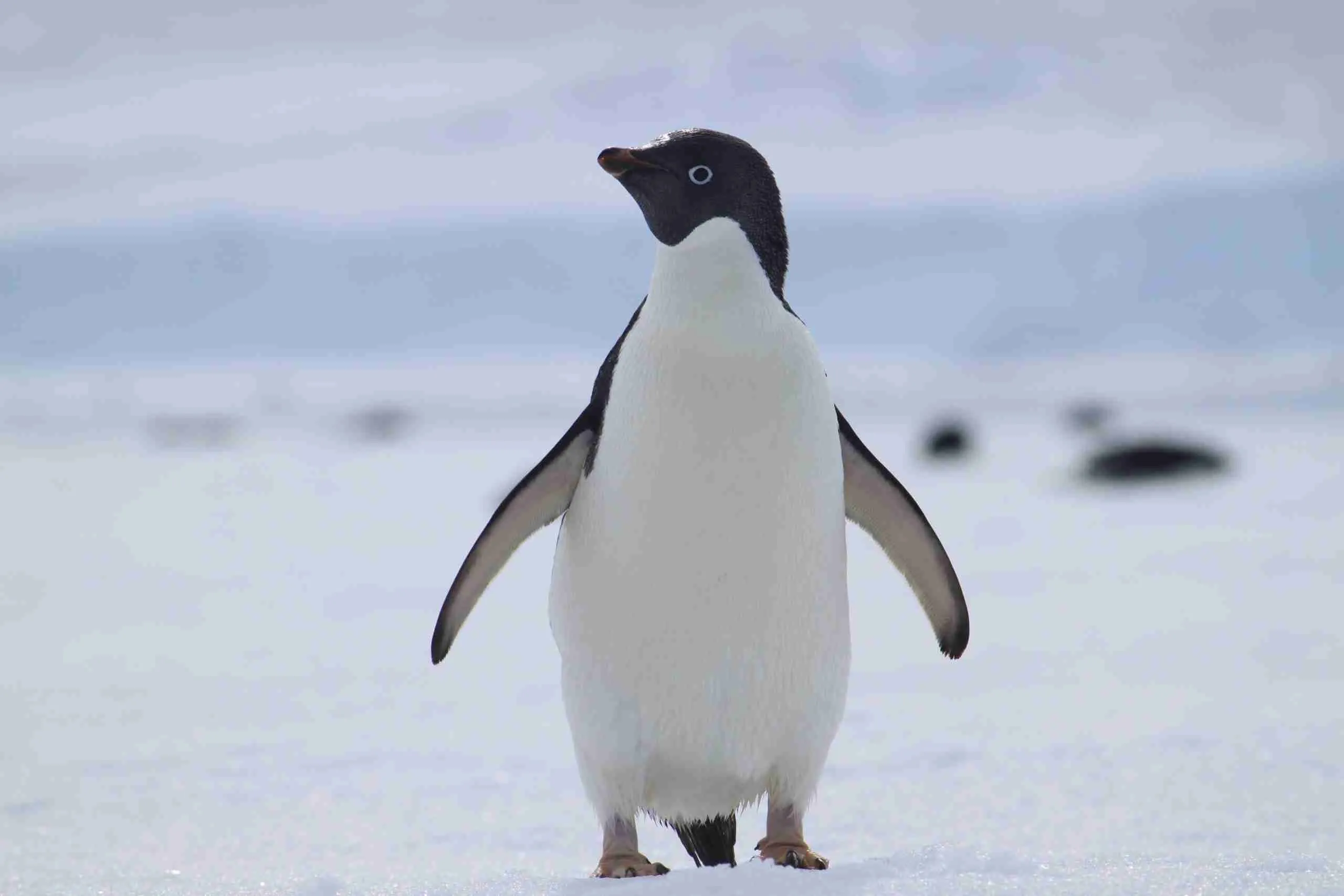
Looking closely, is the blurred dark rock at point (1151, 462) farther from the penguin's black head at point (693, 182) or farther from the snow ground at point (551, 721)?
the penguin's black head at point (693, 182)

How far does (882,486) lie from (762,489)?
513 millimetres

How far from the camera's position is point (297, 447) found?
16938 mm

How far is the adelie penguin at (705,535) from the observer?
231 centimetres

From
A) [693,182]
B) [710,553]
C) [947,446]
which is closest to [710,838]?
[710,553]

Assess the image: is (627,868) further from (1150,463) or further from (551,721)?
(1150,463)

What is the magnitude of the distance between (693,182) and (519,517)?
2.33 feet

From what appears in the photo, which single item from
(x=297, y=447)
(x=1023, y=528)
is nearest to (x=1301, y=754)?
(x=1023, y=528)

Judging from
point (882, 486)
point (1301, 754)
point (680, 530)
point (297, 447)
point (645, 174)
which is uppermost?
point (297, 447)

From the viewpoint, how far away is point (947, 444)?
13.9 metres

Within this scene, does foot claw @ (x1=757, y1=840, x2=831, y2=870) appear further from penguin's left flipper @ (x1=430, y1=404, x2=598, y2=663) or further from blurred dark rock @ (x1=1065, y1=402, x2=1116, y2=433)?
blurred dark rock @ (x1=1065, y1=402, x2=1116, y2=433)

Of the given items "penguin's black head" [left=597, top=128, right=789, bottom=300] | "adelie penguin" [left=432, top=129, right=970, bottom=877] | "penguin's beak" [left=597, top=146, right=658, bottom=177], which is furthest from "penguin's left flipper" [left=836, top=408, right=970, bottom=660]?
"penguin's beak" [left=597, top=146, right=658, bottom=177]

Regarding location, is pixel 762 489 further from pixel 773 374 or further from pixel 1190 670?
pixel 1190 670

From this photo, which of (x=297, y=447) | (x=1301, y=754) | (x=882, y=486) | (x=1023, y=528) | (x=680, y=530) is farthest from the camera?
(x=297, y=447)

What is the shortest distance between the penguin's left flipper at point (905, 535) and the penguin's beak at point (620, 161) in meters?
0.68
